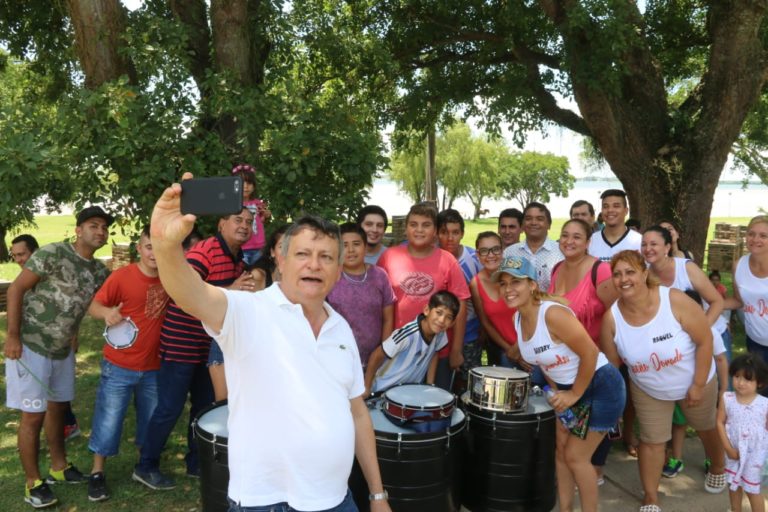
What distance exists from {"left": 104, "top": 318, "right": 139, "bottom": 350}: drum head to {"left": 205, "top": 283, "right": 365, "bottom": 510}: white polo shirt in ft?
7.89

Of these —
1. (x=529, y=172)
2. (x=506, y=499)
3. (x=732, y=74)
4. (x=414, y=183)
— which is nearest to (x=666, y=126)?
(x=732, y=74)

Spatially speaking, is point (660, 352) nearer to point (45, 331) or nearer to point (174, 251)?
point (174, 251)

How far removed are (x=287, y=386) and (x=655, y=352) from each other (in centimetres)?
270

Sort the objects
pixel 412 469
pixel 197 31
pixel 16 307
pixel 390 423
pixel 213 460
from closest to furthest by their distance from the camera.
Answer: pixel 213 460
pixel 412 469
pixel 390 423
pixel 16 307
pixel 197 31

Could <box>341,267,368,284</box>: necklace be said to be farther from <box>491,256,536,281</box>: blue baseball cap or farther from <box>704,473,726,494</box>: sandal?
<box>704,473,726,494</box>: sandal

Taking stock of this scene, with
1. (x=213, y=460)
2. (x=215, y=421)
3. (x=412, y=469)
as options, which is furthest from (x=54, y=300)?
(x=412, y=469)

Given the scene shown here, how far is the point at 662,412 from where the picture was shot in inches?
158

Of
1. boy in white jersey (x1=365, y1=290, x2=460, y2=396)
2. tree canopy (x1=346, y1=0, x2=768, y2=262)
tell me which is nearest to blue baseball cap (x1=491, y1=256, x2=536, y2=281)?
boy in white jersey (x1=365, y1=290, x2=460, y2=396)

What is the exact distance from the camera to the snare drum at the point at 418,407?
11.5 feet

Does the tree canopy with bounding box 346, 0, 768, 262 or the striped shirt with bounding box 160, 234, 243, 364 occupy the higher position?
the tree canopy with bounding box 346, 0, 768, 262

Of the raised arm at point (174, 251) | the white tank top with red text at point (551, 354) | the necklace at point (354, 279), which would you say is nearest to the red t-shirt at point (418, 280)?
the necklace at point (354, 279)

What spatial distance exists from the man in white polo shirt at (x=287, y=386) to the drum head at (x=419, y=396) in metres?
1.35

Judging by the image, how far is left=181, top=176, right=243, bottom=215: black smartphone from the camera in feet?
5.66

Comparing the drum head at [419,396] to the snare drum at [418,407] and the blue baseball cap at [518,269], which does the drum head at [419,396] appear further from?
the blue baseball cap at [518,269]
